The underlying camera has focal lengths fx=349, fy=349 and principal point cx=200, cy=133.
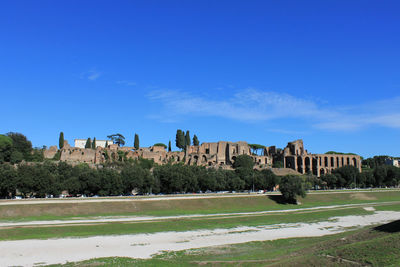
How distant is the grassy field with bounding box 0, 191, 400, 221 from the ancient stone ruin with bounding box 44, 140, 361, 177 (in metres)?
36.8

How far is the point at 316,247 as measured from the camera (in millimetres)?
21609

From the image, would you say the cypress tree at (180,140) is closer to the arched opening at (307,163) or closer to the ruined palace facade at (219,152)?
the ruined palace facade at (219,152)

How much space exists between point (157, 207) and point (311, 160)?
77.6 metres

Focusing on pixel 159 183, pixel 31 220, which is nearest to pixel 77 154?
pixel 159 183

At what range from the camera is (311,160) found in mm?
112562

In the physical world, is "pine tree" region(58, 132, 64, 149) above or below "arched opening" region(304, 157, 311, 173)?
above

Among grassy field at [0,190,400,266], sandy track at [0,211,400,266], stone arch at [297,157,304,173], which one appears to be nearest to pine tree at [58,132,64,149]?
grassy field at [0,190,400,266]

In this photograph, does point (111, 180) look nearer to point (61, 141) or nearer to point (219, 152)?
point (61, 141)

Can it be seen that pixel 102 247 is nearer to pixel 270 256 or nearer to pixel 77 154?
pixel 270 256

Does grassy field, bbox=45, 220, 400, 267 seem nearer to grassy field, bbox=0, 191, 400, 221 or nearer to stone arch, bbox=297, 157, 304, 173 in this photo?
grassy field, bbox=0, 191, 400, 221

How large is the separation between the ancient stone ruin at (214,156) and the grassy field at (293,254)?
6404 cm

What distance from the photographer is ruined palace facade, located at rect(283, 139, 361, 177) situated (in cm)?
11194

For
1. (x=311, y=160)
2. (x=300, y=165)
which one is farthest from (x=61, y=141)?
(x=311, y=160)

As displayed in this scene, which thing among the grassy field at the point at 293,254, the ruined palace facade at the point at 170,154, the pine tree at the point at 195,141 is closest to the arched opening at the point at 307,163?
the ruined palace facade at the point at 170,154
